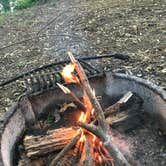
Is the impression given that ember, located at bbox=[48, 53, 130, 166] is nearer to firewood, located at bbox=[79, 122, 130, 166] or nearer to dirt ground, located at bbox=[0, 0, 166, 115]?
firewood, located at bbox=[79, 122, 130, 166]

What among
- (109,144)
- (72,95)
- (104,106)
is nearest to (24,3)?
(104,106)

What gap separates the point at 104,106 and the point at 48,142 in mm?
861

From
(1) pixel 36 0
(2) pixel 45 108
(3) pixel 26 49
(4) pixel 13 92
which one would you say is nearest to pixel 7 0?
(1) pixel 36 0

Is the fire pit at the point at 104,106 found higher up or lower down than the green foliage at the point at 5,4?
higher up

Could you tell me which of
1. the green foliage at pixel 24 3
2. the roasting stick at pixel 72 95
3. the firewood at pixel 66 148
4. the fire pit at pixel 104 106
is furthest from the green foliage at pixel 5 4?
the firewood at pixel 66 148

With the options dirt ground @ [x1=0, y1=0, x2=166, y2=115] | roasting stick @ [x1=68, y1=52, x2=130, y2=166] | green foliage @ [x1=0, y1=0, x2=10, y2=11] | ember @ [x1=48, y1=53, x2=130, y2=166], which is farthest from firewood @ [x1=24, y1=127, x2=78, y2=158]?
green foliage @ [x1=0, y1=0, x2=10, y2=11]

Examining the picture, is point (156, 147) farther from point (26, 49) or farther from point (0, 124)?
point (26, 49)

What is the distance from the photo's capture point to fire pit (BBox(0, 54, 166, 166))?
3.09m

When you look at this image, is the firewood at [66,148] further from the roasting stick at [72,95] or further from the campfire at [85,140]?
the roasting stick at [72,95]

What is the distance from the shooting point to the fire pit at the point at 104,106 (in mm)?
3090

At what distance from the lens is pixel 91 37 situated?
22.0 feet

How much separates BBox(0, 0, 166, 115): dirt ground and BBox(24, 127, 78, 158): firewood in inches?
58.6

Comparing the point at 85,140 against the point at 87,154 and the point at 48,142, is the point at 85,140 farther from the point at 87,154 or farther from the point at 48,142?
the point at 48,142

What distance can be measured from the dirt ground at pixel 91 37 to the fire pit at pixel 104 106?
89 cm
